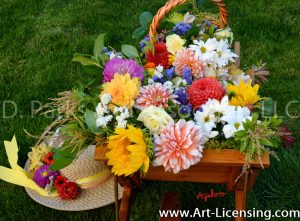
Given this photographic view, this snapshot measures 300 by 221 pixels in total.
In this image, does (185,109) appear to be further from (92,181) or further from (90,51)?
(90,51)

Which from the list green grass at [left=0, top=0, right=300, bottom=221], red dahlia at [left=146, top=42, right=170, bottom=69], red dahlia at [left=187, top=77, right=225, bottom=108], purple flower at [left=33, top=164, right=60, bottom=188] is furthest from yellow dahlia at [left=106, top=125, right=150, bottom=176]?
green grass at [left=0, top=0, right=300, bottom=221]

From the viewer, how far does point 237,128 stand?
1.43 meters

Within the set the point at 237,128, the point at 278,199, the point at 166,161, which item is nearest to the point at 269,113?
the point at 237,128

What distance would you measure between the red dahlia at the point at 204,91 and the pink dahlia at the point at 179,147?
0.17m

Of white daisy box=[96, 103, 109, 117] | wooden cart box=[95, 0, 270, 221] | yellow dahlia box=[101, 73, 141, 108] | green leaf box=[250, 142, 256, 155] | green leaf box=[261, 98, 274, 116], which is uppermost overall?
yellow dahlia box=[101, 73, 141, 108]

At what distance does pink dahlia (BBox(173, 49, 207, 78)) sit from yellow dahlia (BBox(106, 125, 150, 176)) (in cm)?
46

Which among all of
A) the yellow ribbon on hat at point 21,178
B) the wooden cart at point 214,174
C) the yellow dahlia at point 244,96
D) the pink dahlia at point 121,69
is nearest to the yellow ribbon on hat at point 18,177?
the yellow ribbon on hat at point 21,178

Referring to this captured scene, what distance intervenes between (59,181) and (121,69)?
1.86 feet

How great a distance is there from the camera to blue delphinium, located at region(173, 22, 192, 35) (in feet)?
6.44

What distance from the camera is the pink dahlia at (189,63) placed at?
1762 mm

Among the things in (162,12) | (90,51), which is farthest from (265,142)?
(90,51)

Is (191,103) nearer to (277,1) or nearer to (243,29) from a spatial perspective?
(243,29)

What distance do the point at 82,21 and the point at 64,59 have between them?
0.62m

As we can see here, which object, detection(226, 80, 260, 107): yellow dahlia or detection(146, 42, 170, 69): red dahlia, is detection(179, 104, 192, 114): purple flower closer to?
detection(226, 80, 260, 107): yellow dahlia
